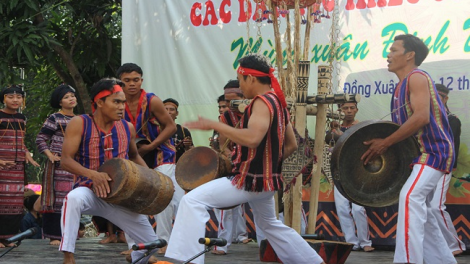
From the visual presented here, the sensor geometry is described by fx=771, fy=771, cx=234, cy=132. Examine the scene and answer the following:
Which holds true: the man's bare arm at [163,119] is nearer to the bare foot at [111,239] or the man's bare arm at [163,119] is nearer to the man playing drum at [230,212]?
the man playing drum at [230,212]

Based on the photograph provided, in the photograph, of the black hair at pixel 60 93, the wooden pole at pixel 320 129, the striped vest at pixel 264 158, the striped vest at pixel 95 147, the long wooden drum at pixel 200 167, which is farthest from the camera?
the black hair at pixel 60 93

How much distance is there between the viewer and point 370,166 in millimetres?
5992

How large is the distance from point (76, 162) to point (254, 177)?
1432mm

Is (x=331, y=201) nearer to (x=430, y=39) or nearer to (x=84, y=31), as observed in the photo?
(x=430, y=39)

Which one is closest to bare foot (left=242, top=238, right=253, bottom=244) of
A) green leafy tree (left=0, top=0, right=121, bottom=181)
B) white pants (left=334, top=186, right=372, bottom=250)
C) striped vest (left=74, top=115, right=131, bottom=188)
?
white pants (left=334, top=186, right=372, bottom=250)

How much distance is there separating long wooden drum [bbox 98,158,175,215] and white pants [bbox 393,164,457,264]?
5.97 ft

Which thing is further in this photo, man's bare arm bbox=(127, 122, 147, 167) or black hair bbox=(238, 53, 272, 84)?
man's bare arm bbox=(127, 122, 147, 167)

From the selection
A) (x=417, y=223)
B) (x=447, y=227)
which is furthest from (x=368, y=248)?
(x=417, y=223)

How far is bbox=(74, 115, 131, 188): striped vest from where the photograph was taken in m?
5.88

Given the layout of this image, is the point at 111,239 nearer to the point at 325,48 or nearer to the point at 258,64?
the point at 325,48

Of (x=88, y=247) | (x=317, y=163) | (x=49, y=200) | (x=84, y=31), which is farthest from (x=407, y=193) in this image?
(x=84, y=31)

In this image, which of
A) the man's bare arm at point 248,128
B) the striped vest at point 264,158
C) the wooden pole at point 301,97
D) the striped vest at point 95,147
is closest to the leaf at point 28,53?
the striped vest at point 95,147

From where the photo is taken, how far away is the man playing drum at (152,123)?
7.37 metres

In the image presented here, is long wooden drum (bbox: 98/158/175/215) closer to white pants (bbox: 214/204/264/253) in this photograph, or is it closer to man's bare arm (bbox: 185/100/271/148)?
man's bare arm (bbox: 185/100/271/148)
